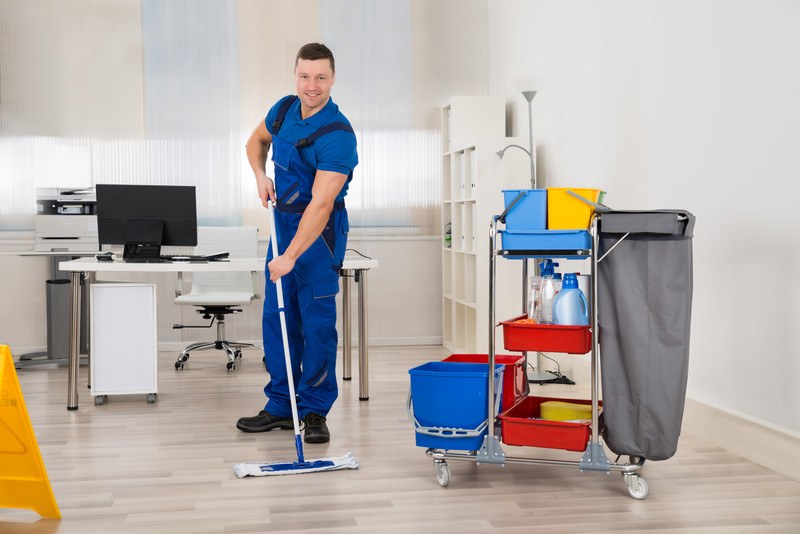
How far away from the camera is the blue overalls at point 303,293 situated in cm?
348

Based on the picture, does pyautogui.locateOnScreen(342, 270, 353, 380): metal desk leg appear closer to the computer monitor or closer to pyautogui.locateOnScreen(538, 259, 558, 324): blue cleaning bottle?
the computer monitor

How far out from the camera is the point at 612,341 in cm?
285

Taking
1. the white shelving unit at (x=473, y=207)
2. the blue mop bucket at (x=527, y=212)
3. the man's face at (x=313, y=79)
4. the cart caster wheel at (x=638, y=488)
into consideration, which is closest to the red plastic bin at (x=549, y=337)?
the blue mop bucket at (x=527, y=212)

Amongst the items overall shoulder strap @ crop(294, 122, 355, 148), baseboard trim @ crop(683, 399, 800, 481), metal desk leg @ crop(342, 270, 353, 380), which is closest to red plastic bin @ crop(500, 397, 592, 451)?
baseboard trim @ crop(683, 399, 800, 481)

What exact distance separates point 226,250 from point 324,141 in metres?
2.48

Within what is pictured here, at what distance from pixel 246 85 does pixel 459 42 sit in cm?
161

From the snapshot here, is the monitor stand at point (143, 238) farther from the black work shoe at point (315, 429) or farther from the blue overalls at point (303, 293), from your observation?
the black work shoe at point (315, 429)

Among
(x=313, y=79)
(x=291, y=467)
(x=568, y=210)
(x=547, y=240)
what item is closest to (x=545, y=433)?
(x=547, y=240)

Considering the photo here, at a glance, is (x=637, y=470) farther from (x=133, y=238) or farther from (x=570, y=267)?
(x=133, y=238)

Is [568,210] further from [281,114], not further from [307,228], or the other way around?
[281,114]

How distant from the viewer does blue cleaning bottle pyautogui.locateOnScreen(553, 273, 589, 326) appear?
295 centimetres

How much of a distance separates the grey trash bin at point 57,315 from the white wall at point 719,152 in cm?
330

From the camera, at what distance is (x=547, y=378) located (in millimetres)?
5043

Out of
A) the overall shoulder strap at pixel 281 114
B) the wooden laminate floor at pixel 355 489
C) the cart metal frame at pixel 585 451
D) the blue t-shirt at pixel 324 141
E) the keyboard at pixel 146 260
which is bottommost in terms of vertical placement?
the wooden laminate floor at pixel 355 489
